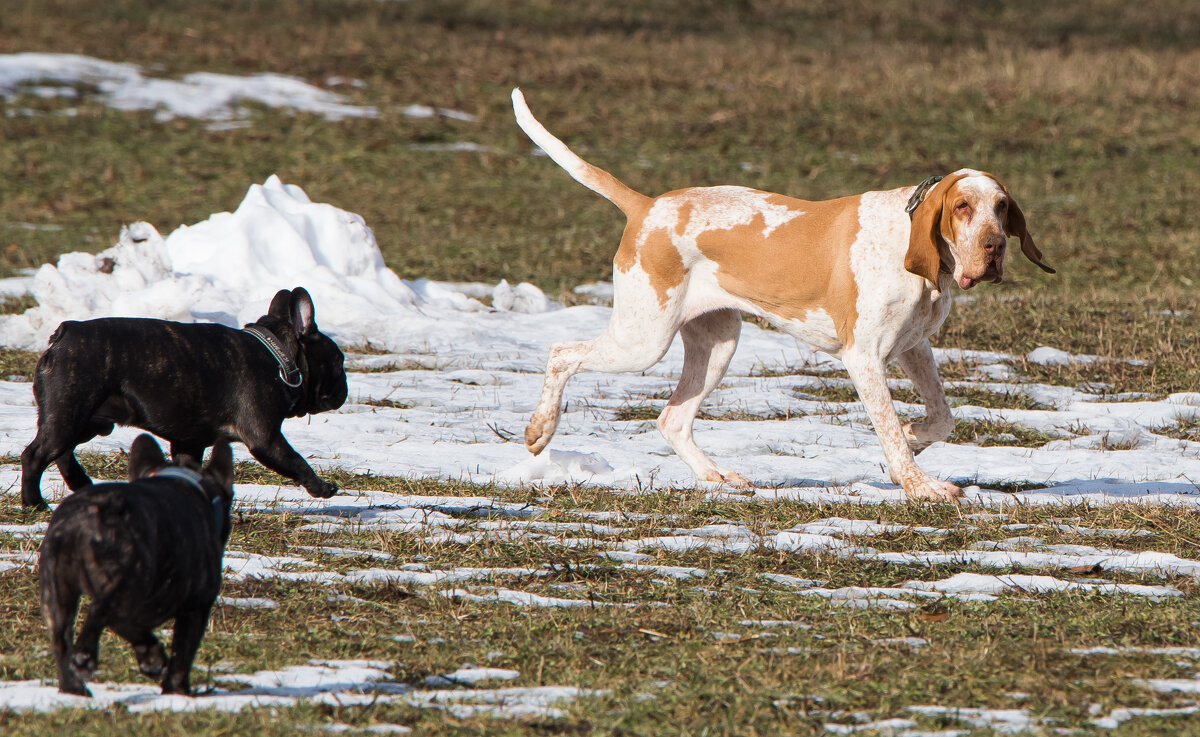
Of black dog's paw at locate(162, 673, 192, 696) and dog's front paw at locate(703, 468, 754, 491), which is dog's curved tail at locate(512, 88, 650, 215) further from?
black dog's paw at locate(162, 673, 192, 696)

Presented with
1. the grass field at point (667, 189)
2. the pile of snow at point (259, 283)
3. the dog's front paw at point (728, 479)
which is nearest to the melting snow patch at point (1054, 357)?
the grass field at point (667, 189)

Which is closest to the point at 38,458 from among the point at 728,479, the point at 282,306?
the point at 282,306

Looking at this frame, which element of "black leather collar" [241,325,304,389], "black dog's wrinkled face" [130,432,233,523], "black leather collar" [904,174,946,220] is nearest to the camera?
"black dog's wrinkled face" [130,432,233,523]

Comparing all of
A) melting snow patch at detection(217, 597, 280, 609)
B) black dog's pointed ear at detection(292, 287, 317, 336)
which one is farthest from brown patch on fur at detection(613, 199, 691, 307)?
melting snow patch at detection(217, 597, 280, 609)

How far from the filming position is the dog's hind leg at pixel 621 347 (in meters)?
6.30

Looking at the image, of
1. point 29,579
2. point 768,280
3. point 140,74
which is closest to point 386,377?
point 768,280

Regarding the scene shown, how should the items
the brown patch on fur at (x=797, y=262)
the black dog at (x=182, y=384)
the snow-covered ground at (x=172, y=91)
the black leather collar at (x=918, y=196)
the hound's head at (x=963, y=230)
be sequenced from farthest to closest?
the snow-covered ground at (x=172, y=91) → the brown patch on fur at (x=797, y=262) → the black leather collar at (x=918, y=196) → the hound's head at (x=963, y=230) → the black dog at (x=182, y=384)

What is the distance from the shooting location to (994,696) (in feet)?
11.2

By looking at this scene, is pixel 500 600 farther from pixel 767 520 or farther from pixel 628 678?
pixel 767 520

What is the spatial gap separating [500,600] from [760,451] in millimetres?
3015

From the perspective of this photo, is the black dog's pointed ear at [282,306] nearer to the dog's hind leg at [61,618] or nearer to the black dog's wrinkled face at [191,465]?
the black dog's wrinkled face at [191,465]

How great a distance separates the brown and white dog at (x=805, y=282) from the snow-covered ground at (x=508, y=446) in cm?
31

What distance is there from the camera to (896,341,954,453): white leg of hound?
20.5 feet

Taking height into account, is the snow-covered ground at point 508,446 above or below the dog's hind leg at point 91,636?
below
